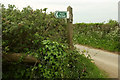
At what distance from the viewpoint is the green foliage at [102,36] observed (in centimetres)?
1050

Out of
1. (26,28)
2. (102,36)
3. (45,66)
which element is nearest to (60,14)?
(26,28)

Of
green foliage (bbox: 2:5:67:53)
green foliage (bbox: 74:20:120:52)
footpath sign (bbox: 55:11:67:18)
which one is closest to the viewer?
green foliage (bbox: 2:5:67:53)

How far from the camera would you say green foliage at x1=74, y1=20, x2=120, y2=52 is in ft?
34.5

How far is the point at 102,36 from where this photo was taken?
43.5ft

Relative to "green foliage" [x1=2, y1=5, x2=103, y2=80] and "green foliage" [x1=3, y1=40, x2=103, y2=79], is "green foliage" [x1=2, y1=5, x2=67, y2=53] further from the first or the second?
"green foliage" [x1=3, y1=40, x2=103, y2=79]

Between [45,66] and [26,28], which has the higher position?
[26,28]

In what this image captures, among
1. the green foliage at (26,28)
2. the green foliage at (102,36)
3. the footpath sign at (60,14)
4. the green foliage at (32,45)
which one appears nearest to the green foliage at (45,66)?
the green foliage at (32,45)

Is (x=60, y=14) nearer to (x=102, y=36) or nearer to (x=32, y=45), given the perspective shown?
(x=32, y=45)

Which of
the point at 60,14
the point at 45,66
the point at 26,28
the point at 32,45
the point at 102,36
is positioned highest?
the point at 60,14

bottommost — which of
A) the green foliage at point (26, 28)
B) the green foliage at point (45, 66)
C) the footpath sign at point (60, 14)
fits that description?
the green foliage at point (45, 66)

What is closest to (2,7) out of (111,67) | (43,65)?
(43,65)

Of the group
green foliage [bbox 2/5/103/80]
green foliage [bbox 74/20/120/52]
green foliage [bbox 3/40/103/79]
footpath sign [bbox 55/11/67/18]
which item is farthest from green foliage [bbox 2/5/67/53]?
green foliage [bbox 74/20/120/52]

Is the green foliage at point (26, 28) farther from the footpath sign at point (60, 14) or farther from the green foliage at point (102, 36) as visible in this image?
the green foliage at point (102, 36)

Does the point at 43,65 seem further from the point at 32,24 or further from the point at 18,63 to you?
the point at 32,24
